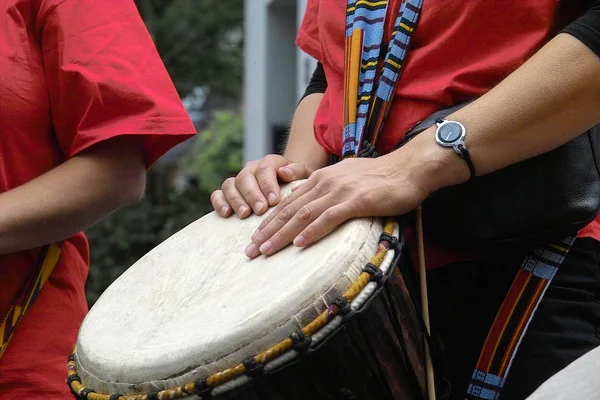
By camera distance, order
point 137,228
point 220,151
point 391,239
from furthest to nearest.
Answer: point 220,151 < point 137,228 < point 391,239

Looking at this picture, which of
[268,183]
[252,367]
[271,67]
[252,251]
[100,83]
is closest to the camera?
[252,367]

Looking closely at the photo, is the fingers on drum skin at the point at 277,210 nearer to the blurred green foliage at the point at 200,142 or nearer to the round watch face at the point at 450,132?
the round watch face at the point at 450,132

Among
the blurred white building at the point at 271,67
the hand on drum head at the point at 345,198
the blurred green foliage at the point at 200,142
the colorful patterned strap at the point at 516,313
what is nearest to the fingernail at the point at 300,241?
the hand on drum head at the point at 345,198

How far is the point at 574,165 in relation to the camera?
4.99 feet

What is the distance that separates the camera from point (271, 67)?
26.9ft

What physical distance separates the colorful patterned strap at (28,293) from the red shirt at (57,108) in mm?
15

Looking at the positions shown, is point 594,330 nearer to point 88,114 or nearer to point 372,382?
point 372,382

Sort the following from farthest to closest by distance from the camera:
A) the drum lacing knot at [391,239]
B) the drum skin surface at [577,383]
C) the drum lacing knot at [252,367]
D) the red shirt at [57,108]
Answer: the red shirt at [57,108], the drum lacing knot at [391,239], the drum lacing knot at [252,367], the drum skin surface at [577,383]

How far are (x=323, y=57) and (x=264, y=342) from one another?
0.69 m

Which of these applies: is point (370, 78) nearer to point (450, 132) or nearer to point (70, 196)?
point (450, 132)

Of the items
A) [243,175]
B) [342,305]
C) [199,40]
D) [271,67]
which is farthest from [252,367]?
[199,40]

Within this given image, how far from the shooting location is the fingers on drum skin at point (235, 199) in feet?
5.62

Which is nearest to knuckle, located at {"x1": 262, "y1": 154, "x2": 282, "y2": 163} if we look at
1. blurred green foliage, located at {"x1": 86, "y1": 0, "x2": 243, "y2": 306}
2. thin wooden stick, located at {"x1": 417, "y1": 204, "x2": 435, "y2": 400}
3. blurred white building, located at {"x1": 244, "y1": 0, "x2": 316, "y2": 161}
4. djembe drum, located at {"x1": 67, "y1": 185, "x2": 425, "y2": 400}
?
djembe drum, located at {"x1": 67, "y1": 185, "x2": 425, "y2": 400}

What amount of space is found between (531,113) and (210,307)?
0.55 meters
